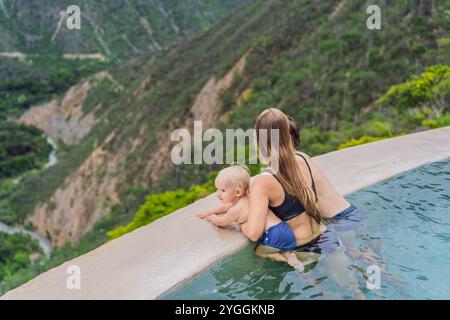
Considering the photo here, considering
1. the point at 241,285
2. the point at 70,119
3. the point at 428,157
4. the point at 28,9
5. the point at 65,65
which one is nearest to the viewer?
the point at 241,285

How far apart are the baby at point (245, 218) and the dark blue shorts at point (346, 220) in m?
0.57

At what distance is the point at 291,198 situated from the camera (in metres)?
4.22

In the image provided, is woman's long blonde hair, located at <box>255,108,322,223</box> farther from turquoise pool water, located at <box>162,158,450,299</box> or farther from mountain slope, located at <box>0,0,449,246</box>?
mountain slope, located at <box>0,0,449,246</box>

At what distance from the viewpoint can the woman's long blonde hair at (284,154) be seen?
4.00 metres

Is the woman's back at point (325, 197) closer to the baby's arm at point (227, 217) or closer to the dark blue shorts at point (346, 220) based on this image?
the dark blue shorts at point (346, 220)

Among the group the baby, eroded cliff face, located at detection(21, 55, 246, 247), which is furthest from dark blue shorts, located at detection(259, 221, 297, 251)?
eroded cliff face, located at detection(21, 55, 246, 247)

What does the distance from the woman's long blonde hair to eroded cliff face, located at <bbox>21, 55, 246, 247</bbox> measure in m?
28.3

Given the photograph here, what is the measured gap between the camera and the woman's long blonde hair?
157 inches

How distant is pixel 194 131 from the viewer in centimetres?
3288

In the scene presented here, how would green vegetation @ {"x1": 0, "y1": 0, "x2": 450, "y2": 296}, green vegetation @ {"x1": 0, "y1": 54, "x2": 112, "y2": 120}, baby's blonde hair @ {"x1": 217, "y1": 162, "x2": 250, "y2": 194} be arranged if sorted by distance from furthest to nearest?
green vegetation @ {"x1": 0, "y1": 54, "x2": 112, "y2": 120} < green vegetation @ {"x1": 0, "y1": 0, "x2": 450, "y2": 296} < baby's blonde hair @ {"x1": 217, "y1": 162, "x2": 250, "y2": 194}

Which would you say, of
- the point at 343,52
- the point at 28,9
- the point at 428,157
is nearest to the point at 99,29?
the point at 28,9

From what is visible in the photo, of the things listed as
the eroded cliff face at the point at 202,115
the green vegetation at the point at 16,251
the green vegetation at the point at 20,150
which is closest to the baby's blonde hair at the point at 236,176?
the eroded cliff face at the point at 202,115
